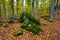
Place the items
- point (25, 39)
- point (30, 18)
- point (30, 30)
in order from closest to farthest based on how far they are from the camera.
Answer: point (25, 39), point (30, 30), point (30, 18)

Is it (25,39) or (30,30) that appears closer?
(25,39)

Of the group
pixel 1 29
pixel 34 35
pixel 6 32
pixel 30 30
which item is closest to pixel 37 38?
pixel 34 35

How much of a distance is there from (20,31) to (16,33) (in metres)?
0.38

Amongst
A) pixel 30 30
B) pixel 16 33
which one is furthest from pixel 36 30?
pixel 16 33

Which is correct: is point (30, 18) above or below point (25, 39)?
above

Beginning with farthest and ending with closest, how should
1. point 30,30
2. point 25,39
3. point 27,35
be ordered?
point 30,30 < point 27,35 < point 25,39

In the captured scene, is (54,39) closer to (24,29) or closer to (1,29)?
(24,29)

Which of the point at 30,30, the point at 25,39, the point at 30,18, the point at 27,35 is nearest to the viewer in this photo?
the point at 25,39

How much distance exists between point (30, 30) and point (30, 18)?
247 centimetres

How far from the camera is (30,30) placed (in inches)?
395

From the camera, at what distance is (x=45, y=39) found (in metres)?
9.24

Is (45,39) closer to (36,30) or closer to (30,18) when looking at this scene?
(36,30)

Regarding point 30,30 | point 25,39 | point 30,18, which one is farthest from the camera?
point 30,18

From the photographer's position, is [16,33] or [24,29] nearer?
[16,33]
